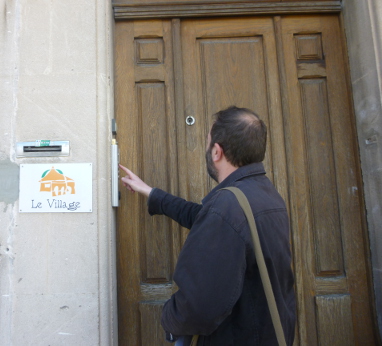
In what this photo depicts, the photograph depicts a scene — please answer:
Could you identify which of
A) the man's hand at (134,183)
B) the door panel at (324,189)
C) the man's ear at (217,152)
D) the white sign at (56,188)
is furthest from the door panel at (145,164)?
the door panel at (324,189)

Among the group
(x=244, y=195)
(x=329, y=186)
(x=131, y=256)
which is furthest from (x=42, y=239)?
(x=329, y=186)

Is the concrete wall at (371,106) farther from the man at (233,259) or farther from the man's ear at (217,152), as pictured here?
the man's ear at (217,152)

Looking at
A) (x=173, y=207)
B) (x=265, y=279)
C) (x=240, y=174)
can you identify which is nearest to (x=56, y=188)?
(x=173, y=207)

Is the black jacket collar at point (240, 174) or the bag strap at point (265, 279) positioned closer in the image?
the bag strap at point (265, 279)

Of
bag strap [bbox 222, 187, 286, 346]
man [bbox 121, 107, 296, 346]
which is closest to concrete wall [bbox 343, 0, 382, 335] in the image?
man [bbox 121, 107, 296, 346]

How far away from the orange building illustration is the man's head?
94 centimetres

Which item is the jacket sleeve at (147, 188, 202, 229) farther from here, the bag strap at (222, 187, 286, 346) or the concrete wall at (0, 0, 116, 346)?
the bag strap at (222, 187, 286, 346)

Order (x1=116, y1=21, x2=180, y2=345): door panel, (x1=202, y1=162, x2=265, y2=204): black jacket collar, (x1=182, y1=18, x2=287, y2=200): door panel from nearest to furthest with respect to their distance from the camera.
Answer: (x1=202, y1=162, x2=265, y2=204): black jacket collar < (x1=116, y1=21, x2=180, y2=345): door panel < (x1=182, y1=18, x2=287, y2=200): door panel

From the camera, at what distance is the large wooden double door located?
83.4 inches

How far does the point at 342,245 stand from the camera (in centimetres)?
218

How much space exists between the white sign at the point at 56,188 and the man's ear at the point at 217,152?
0.80 m

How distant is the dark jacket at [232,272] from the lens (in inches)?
46.4

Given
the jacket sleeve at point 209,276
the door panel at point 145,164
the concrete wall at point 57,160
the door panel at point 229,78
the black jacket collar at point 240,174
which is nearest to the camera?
the jacket sleeve at point 209,276

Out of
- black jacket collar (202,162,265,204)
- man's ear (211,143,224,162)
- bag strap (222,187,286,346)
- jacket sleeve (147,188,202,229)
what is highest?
man's ear (211,143,224,162)
